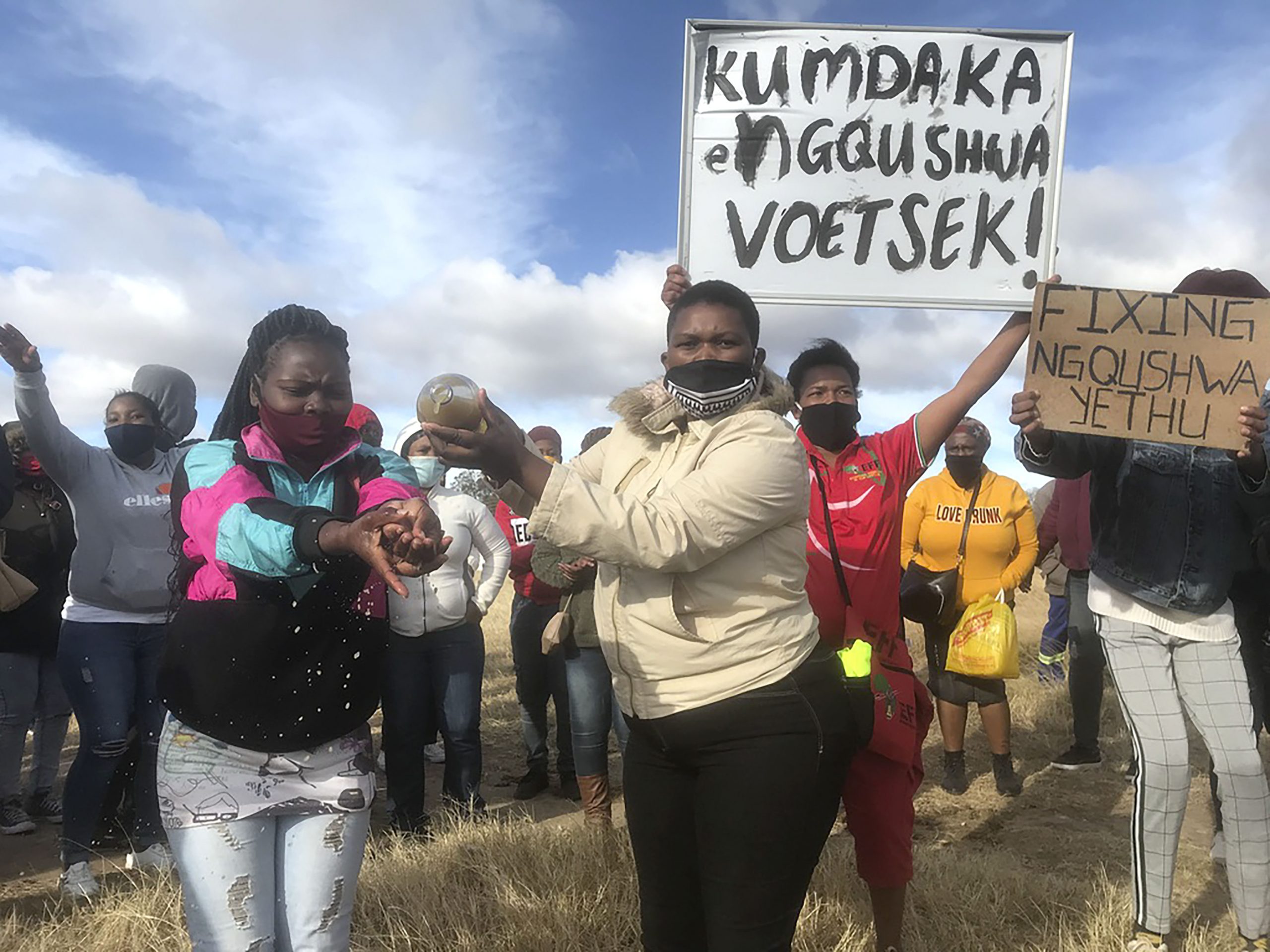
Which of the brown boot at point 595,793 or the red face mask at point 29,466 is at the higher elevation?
the red face mask at point 29,466

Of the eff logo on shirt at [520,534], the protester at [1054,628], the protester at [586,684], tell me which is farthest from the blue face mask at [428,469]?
the protester at [1054,628]

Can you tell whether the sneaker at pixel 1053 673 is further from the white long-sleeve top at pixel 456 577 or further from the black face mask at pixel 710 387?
the black face mask at pixel 710 387

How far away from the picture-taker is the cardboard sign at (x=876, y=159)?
9.46 ft

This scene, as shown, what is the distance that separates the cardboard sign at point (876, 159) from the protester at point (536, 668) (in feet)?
9.14

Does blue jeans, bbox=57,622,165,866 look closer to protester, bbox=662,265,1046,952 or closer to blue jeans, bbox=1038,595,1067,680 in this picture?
protester, bbox=662,265,1046,952

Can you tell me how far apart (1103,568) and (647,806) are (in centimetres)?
185

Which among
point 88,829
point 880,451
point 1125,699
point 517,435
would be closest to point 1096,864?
point 1125,699

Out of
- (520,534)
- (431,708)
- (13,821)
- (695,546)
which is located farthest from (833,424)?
(13,821)

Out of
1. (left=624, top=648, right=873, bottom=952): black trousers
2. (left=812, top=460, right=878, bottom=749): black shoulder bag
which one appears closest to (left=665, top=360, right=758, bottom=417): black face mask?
(left=624, top=648, right=873, bottom=952): black trousers

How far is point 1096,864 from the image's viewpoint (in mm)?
4422

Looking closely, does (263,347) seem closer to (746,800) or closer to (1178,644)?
(746,800)

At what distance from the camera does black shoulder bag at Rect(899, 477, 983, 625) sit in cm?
516

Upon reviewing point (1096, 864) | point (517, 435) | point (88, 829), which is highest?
point (517, 435)

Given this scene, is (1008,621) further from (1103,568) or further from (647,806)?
(647,806)
